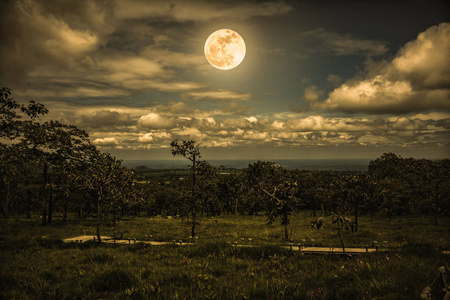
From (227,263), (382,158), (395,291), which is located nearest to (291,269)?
(227,263)

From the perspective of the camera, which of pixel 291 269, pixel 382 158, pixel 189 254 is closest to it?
pixel 291 269

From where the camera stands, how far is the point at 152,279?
27.1 ft

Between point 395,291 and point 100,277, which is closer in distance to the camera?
point 395,291

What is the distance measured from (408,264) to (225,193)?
64.9 m

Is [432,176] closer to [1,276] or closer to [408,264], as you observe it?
[408,264]

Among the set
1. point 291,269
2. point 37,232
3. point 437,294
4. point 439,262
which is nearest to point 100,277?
point 291,269

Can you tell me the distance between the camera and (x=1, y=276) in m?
8.18

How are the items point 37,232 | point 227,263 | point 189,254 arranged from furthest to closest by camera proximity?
1. point 37,232
2. point 189,254
3. point 227,263

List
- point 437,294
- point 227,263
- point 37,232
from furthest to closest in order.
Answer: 1. point 37,232
2. point 227,263
3. point 437,294

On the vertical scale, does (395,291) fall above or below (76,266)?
above

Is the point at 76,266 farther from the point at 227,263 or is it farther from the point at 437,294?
the point at 437,294

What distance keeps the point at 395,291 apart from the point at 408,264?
2971 millimetres

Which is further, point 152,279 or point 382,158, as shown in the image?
point 382,158

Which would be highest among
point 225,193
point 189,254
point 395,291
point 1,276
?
point 395,291
